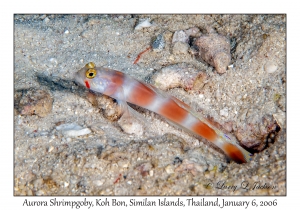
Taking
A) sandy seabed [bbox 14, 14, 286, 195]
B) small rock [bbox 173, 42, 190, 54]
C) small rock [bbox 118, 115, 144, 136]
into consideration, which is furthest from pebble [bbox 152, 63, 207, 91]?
small rock [bbox 118, 115, 144, 136]

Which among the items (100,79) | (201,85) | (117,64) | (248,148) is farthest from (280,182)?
(117,64)

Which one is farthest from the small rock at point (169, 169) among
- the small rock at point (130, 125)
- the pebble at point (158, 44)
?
the pebble at point (158, 44)

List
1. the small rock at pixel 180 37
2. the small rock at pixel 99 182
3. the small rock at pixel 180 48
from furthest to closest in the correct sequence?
the small rock at pixel 180 37 < the small rock at pixel 180 48 < the small rock at pixel 99 182

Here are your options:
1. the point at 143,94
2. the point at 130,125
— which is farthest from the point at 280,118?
the point at 130,125

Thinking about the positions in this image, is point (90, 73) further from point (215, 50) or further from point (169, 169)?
point (215, 50)

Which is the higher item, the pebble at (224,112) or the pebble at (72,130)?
the pebble at (224,112)

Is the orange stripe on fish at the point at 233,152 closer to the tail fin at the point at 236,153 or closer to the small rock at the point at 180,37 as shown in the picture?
the tail fin at the point at 236,153
